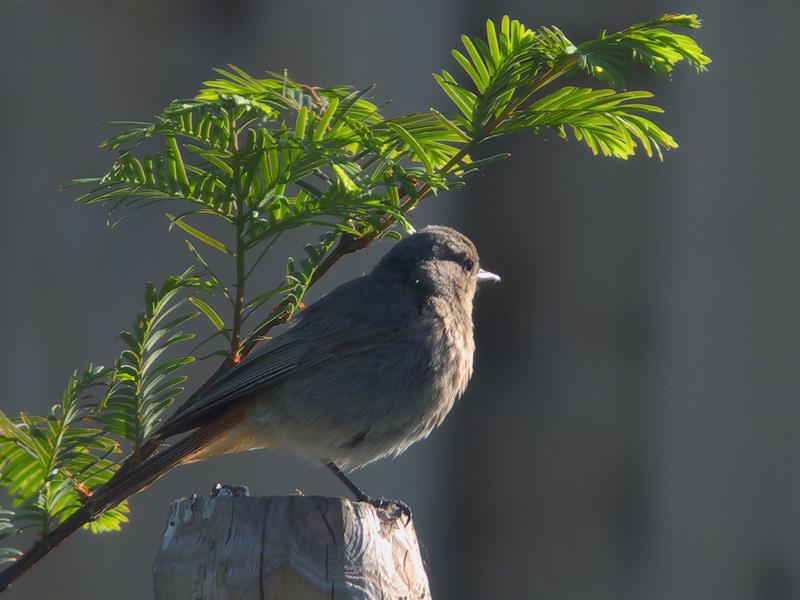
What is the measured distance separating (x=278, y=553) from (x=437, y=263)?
202cm

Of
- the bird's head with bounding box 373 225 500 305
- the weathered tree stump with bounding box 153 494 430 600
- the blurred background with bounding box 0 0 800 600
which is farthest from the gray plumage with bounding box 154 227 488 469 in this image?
the blurred background with bounding box 0 0 800 600

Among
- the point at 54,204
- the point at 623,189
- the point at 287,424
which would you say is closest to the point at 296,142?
the point at 287,424

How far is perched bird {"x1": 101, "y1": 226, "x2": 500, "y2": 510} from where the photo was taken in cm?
341

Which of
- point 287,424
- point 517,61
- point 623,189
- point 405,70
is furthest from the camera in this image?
point 623,189

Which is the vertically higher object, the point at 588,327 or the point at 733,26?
the point at 733,26

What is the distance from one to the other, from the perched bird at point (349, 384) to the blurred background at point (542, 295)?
125 cm

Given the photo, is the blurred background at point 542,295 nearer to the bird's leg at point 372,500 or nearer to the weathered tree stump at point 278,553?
the bird's leg at point 372,500

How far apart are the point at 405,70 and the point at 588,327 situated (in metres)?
1.59

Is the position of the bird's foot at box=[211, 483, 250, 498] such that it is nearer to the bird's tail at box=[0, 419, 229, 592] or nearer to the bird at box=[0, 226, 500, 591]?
the bird's tail at box=[0, 419, 229, 592]

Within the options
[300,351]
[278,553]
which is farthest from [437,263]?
[278,553]

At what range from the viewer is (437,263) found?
3975 mm

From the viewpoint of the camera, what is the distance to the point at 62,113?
4.87m

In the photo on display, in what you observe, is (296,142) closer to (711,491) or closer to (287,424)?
(287,424)

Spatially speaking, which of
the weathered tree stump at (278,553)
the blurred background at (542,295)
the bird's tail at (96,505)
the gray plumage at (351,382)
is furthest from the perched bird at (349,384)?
the blurred background at (542,295)
